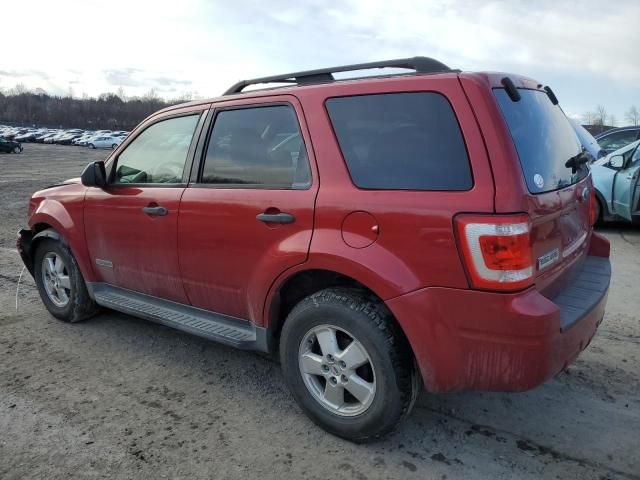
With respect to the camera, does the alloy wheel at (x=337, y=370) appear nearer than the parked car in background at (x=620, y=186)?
Yes

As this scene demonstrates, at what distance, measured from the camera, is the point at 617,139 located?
1138 cm

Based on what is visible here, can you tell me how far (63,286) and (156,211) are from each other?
158 centimetres

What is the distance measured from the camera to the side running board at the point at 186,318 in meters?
3.18

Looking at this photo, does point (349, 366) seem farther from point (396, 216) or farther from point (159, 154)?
point (159, 154)

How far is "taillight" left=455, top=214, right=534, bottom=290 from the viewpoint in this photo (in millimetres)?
A: 2266

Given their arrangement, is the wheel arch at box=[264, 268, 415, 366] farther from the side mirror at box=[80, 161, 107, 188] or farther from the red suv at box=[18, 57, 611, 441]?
the side mirror at box=[80, 161, 107, 188]

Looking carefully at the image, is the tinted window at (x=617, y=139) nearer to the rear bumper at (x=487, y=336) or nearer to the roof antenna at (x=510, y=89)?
the roof antenna at (x=510, y=89)

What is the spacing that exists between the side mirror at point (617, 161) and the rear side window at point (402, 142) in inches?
269

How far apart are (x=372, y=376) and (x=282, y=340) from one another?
0.55m

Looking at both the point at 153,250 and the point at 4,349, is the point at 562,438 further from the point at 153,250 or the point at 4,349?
the point at 4,349

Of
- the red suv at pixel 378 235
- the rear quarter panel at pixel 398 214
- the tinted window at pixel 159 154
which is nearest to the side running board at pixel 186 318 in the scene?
the red suv at pixel 378 235

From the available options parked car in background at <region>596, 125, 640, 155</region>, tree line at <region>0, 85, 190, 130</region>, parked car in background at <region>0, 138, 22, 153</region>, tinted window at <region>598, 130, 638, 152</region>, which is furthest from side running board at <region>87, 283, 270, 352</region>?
tree line at <region>0, 85, 190, 130</region>

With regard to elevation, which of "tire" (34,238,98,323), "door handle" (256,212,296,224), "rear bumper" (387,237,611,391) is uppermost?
"door handle" (256,212,296,224)

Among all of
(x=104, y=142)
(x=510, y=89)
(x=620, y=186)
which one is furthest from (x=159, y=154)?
(x=104, y=142)
